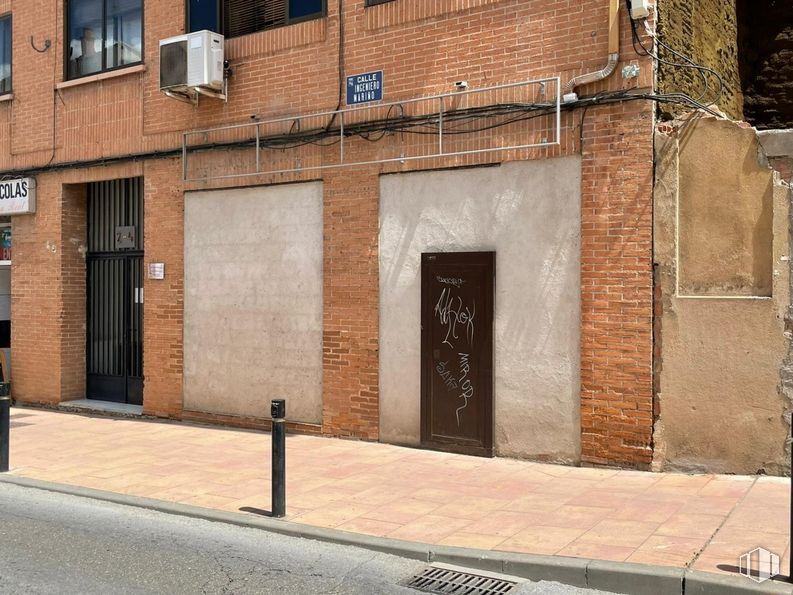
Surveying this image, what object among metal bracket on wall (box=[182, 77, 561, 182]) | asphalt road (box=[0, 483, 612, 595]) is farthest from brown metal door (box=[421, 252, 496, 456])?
asphalt road (box=[0, 483, 612, 595])

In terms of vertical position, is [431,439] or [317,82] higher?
[317,82]

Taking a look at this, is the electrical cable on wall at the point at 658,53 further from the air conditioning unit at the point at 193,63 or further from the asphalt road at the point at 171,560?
the air conditioning unit at the point at 193,63

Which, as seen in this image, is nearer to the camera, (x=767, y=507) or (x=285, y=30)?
(x=767, y=507)

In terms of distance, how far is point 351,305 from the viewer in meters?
9.88

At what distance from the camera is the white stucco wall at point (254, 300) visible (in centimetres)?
1032

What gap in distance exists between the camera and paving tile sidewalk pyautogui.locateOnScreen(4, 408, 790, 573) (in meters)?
5.83

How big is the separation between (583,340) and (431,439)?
2.13 metres

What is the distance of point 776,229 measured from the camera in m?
7.48


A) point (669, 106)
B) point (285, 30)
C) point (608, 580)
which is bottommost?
point (608, 580)

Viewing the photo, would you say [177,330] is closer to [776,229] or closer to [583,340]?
[583,340]


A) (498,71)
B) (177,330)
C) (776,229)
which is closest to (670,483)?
(776,229)

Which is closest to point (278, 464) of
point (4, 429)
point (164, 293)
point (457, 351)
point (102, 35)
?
point (457, 351)

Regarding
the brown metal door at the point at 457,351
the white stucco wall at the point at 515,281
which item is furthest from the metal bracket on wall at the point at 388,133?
the brown metal door at the point at 457,351

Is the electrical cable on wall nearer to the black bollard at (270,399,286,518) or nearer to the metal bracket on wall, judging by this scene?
the metal bracket on wall
